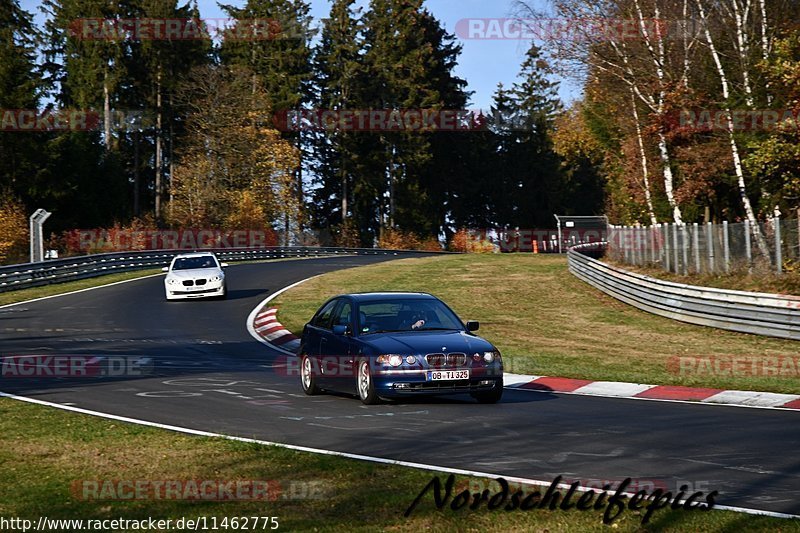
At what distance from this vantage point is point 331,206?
98.9m

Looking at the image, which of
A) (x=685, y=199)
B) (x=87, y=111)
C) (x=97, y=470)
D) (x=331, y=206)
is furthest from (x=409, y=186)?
(x=97, y=470)

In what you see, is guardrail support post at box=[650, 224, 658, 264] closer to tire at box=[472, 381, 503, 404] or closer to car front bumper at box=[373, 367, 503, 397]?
tire at box=[472, 381, 503, 404]

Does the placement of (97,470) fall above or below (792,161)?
below

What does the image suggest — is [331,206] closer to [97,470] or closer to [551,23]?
[551,23]

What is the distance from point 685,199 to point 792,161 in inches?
403

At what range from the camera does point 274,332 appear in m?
26.3

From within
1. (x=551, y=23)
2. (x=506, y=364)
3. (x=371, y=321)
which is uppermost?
(x=551, y=23)

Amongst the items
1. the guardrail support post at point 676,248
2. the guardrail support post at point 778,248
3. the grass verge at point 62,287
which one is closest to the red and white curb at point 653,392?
the guardrail support post at point 778,248

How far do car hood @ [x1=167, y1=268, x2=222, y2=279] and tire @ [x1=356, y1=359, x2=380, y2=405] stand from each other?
842 inches

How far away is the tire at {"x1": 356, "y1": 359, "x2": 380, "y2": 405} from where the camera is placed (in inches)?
524

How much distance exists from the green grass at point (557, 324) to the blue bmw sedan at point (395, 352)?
172 inches

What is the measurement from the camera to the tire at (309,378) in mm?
14959

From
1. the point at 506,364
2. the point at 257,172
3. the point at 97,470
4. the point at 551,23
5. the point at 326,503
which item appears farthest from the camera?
the point at 257,172

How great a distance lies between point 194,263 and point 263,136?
42.1 m
